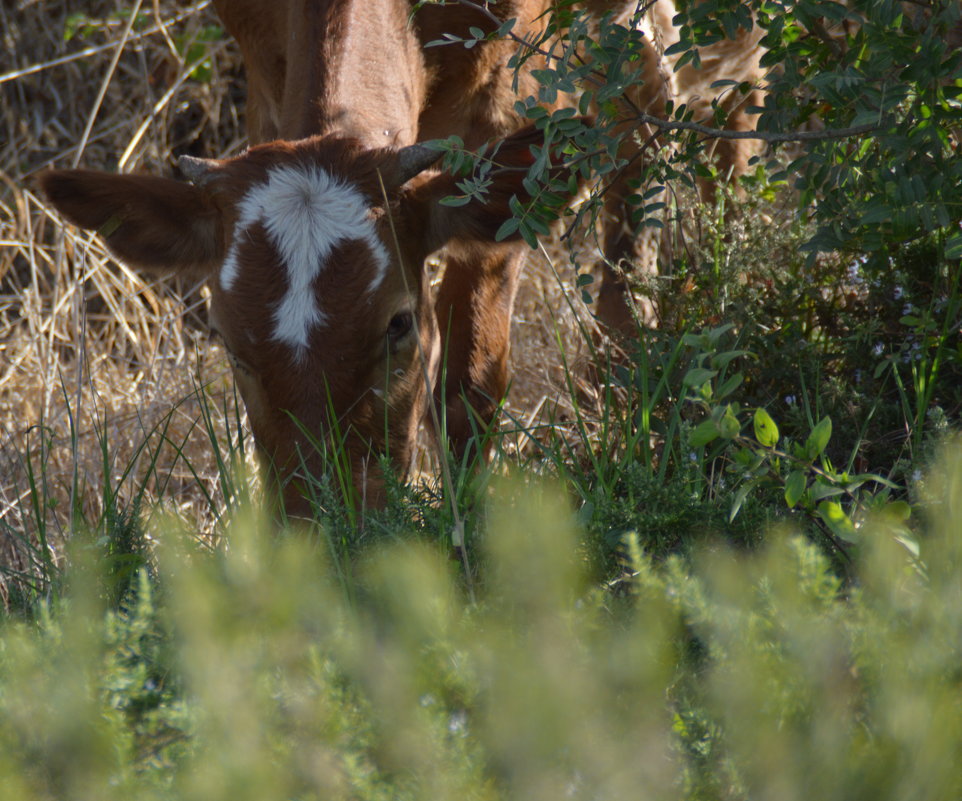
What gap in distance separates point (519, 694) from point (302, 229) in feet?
6.62

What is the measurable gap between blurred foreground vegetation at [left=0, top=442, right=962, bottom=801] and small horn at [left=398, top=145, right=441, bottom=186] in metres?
1.70

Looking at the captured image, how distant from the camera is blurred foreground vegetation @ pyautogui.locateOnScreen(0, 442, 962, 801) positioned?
1180mm

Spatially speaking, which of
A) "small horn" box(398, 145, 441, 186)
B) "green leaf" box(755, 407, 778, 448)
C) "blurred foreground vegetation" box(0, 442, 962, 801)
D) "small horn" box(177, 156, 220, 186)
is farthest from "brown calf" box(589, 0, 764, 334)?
"blurred foreground vegetation" box(0, 442, 962, 801)

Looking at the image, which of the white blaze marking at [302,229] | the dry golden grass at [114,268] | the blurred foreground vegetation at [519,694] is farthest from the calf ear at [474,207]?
the blurred foreground vegetation at [519,694]

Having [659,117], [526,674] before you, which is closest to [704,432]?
[526,674]

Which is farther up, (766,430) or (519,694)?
(519,694)

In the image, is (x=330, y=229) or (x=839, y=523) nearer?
(x=839, y=523)

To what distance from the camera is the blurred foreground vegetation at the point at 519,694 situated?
1180mm

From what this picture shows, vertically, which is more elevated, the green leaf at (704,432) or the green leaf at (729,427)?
the green leaf at (729,427)

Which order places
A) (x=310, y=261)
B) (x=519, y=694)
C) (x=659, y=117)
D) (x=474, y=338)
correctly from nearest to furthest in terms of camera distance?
(x=519, y=694) → (x=310, y=261) → (x=474, y=338) → (x=659, y=117)

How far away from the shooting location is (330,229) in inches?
120

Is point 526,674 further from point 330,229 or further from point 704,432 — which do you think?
point 330,229

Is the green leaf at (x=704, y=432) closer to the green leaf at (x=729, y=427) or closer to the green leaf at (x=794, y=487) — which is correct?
the green leaf at (x=729, y=427)

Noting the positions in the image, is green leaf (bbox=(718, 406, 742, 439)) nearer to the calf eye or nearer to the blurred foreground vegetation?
the blurred foreground vegetation
